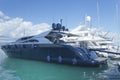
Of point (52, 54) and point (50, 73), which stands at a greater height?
point (52, 54)

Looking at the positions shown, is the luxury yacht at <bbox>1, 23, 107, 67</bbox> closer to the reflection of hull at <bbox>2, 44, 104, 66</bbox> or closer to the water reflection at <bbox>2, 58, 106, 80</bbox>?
the reflection of hull at <bbox>2, 44, 104, 66</bbox>

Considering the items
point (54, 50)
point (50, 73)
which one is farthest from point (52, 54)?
point (50, 73)

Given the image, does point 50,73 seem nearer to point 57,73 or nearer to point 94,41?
point 57,73

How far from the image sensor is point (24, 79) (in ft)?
107

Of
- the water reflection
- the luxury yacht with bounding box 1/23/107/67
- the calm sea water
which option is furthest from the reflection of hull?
the calm sea water

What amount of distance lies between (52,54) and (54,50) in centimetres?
112

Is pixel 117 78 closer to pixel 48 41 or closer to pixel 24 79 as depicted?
pixel 24 79

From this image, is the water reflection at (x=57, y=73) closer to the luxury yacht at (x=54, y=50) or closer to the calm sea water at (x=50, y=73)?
the calm sea water at (x=50, y=73)

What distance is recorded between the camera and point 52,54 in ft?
182

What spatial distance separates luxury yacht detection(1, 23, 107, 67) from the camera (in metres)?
49.7

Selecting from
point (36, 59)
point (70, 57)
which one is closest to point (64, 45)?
point (70, 57)

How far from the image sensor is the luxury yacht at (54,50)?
49656 millimetres

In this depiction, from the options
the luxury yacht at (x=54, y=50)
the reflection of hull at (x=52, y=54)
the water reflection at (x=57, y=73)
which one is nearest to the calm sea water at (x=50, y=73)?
the water reflection at (x=57, y=73)

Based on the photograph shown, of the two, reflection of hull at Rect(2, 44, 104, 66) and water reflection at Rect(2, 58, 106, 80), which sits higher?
reflection of hull at Rect(2, 44, 104, 66)
